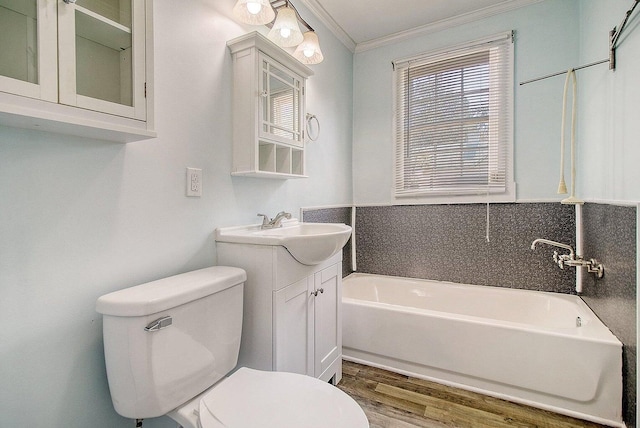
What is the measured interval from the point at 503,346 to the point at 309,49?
2147mm

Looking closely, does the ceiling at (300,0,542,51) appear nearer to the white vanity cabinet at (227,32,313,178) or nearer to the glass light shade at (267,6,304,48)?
the glass light shade at (267,6,304,48)

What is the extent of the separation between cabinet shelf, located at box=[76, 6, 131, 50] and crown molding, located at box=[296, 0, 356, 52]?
5.19 feet

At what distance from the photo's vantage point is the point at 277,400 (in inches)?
38.0

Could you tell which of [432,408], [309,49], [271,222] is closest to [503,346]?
[432,408]

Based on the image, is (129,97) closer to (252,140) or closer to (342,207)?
(252,140)

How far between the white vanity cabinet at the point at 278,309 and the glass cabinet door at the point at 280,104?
0.63 metres

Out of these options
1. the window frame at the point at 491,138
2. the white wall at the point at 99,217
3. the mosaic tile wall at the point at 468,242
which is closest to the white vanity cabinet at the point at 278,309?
the white wall at the point at 99,217

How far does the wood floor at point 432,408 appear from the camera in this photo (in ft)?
5.00

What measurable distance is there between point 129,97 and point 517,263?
8.62 ft

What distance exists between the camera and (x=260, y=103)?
58.9 inches

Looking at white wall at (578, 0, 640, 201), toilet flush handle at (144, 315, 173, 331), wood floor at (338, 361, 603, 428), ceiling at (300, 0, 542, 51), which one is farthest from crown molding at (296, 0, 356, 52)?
wood floor at (338, 361, 603, 428)

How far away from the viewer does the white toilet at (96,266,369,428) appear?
881 mm

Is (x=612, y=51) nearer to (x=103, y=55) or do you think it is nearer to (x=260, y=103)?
(x=260, y=103)

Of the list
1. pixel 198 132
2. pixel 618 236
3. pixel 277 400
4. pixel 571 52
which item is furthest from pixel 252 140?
pixel 571 52
